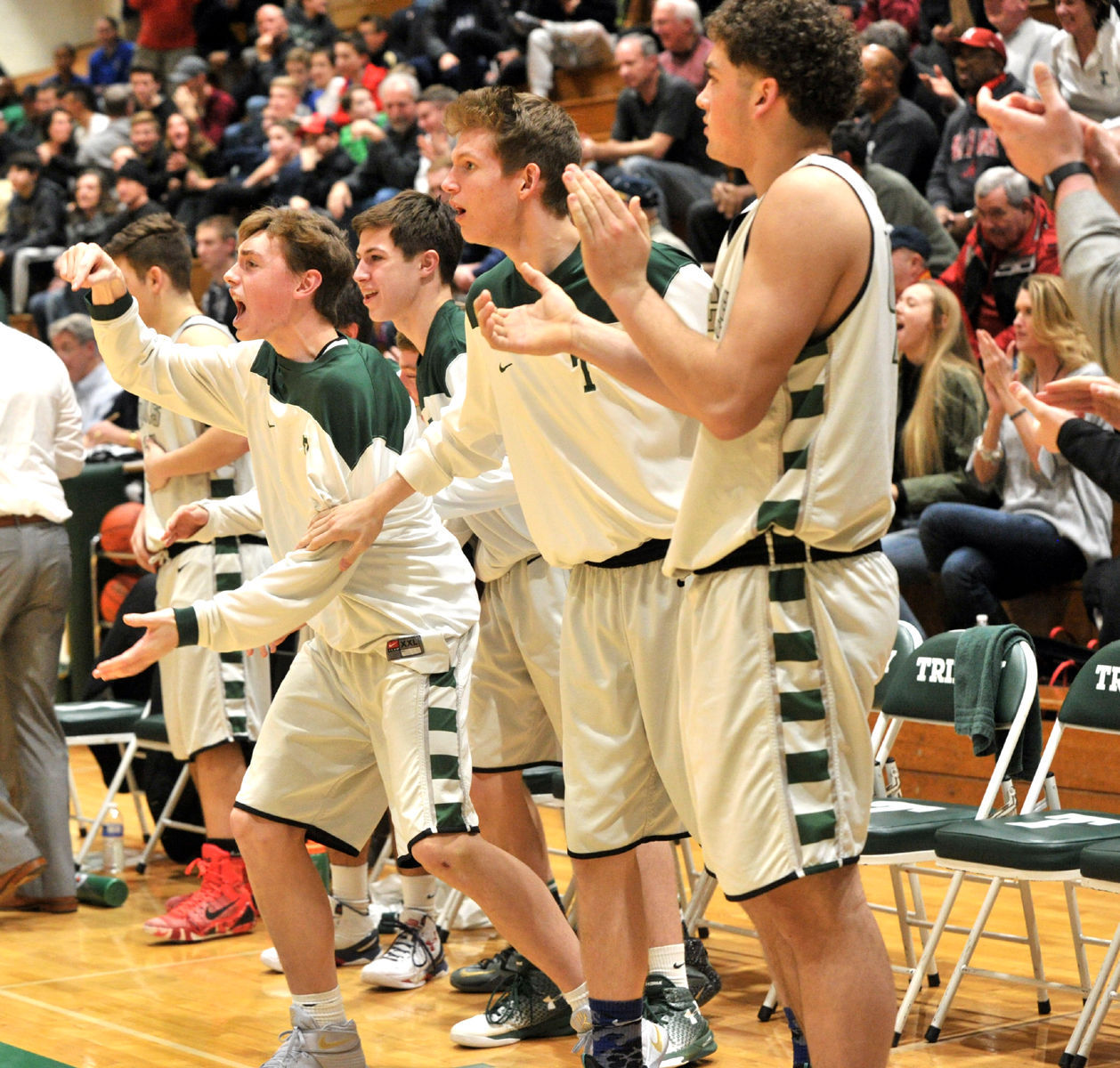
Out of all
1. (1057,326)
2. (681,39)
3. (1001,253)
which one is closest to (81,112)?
(681,39)

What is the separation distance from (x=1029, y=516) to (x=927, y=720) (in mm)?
1994

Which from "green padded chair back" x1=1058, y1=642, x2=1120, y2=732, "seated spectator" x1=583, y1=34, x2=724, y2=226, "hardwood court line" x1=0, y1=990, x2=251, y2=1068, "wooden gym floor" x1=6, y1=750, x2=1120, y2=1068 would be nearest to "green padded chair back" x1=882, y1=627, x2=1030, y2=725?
"green padded chair back" x1=1058, y1=642, x2=1120, y2=732

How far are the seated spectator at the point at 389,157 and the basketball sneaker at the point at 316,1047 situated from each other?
8116mm

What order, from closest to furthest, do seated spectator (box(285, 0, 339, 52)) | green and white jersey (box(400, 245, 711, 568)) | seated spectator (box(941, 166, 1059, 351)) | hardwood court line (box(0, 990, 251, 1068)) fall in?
green and white jersey (box(400, 245, 711, 568)) → hardwood court line (box(0, 990, 251, 1068)) → seated spectator (box(941, 166, 1059, 351)) → seated spectator (box(285, 0, 339, 52))

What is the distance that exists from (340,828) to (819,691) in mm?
1594

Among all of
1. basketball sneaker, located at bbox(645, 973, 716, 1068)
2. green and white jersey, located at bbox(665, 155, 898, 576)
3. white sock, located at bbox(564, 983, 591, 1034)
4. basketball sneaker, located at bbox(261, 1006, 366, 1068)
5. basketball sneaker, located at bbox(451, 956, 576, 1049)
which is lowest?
basketball sneaker, located at bbox(451, 956, 576, 1049)

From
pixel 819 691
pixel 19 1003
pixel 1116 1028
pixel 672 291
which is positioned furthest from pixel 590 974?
pixel 19 1003

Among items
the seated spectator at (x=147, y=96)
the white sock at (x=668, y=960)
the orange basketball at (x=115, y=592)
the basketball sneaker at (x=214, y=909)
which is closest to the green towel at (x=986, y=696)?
the white sock at (x=668, y=960)

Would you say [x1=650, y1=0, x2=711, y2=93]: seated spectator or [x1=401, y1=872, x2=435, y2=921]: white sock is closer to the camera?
[x1=401, y1=872, x2=435, y2=921]: white sock

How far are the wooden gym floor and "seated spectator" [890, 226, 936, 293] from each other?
2.81 m

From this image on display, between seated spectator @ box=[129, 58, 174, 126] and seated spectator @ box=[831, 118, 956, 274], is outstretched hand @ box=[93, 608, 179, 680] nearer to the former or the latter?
seated spectator @ box=[831, 118, 956, 274]

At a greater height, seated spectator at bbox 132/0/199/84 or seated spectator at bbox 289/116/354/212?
seated spectator at bbox 132/0/199/84

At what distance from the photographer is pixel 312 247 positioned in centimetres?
383

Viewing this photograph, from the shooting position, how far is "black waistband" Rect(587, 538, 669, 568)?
307 centimetres
